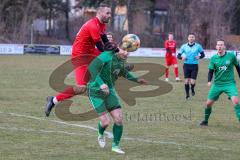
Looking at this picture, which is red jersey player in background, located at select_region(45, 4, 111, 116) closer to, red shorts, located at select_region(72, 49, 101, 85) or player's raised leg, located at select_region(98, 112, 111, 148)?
red shorts, located at select_region(72, 49, 101, 85)

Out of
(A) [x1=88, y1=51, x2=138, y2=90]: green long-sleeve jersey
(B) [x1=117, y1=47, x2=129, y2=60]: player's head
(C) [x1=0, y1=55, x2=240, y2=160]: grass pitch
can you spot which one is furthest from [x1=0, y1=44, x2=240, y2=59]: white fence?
(B) [x1=117, y1=47, x2=129, y2=60]: player's head

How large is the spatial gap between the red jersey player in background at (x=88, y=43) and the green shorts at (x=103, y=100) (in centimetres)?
69

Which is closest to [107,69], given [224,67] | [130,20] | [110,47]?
[110,47]

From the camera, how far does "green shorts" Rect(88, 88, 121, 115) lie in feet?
31.6

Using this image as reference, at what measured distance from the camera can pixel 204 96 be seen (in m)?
20.1

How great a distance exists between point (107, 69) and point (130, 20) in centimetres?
5465

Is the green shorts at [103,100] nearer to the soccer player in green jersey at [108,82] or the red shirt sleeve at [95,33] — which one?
the soccer player in green jersey at [108,82]

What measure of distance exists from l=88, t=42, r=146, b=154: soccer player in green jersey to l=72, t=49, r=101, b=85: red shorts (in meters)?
0.84

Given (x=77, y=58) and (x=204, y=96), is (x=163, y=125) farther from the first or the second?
(x=204, y=96)

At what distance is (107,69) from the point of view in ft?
31.2

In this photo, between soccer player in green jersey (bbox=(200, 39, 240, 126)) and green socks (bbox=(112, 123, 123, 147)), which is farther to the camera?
soccer player in green jersey (bbox=(200, 39, 240, 126))

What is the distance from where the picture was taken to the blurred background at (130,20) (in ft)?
188

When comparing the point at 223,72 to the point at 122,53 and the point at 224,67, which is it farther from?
the point at 122,53

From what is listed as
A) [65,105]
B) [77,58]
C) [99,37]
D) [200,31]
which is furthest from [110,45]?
[200,31]
